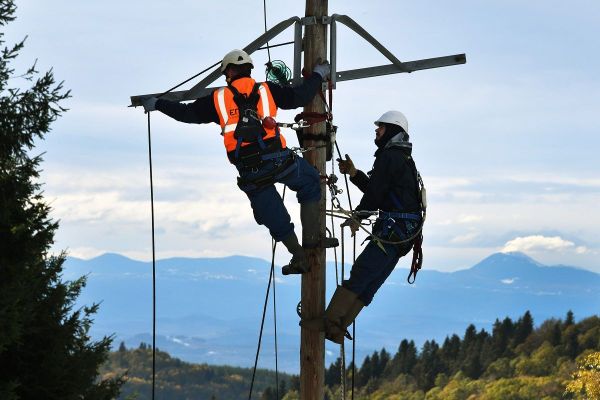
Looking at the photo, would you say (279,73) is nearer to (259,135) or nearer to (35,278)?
(259,135)

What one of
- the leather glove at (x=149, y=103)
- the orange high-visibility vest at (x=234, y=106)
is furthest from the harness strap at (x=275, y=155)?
the leather glove at (x=149, y=103)

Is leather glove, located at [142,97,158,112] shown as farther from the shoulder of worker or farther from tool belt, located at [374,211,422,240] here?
tool belt, located at [374,211,422,240]

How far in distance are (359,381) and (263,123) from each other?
12983cm

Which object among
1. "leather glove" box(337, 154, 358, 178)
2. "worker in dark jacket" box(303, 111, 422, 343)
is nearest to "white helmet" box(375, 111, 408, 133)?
"worker in dark jacket" box(303, 111, 422, 343)

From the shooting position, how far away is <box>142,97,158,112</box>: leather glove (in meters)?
8.95

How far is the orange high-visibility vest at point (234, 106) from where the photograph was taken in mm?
8289

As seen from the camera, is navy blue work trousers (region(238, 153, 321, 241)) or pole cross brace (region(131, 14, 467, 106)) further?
pole cross brace (region(131, 14, 467, 106))

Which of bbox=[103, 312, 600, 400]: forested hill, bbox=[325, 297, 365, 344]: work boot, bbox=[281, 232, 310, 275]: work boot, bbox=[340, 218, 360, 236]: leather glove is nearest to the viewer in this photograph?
bbox=[281, 232, 310, 275]: work boot

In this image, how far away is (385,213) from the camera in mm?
8867

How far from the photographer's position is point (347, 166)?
29.9 ft

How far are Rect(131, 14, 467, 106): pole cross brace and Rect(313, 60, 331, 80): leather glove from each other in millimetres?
71

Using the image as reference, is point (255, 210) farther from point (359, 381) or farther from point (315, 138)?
point (359, 381)

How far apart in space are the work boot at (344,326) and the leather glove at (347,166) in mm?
1328

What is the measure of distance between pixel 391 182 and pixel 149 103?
2.62 metres
